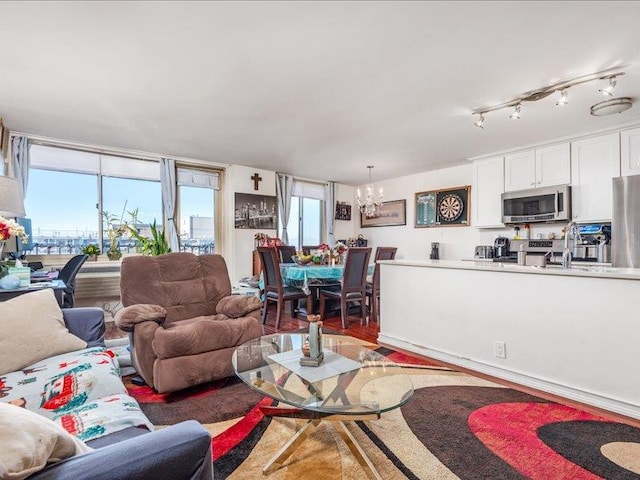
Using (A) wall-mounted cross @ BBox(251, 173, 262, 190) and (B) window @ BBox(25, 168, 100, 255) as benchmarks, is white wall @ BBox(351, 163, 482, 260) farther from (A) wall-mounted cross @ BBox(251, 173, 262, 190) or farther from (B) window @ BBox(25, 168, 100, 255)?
(B) window @ BBox(25, 168, 100, 255)

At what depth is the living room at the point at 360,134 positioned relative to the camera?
1.93 m

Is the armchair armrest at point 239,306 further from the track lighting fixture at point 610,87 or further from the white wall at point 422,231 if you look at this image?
the white wall at point 422,231

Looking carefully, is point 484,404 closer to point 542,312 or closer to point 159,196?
point 542,312

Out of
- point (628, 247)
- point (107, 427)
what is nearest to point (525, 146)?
point (628, 247)

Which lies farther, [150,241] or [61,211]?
[150,241]

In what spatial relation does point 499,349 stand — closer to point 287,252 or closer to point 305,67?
point 305,67

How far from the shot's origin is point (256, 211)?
19.3 feet

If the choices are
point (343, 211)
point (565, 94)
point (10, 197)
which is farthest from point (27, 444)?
point (343, 211)

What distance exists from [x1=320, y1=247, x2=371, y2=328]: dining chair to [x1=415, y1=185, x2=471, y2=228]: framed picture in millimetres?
2319

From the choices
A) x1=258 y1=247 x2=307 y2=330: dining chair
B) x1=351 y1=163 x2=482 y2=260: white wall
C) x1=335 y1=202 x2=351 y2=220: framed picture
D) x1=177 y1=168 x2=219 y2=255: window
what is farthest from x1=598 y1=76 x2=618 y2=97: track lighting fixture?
x1=177 y1=168 x2=219 y2=255: window

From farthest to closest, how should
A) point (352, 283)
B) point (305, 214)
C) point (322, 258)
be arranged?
1. point (305, 214)
2. point (322, 258)
3. point (352, 283)

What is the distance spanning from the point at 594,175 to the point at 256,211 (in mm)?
4829

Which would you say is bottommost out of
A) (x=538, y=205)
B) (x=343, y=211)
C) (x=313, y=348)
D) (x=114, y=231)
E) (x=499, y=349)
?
(x=499, y=349)

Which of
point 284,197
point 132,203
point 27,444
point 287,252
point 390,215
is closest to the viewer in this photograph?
point 27,444
